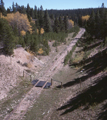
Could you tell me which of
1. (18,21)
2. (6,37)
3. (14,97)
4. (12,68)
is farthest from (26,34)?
(14,97)

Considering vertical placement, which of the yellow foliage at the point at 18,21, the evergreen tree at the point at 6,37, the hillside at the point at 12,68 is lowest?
the hillside at the point at 12,68

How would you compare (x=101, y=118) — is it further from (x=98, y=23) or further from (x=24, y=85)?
(x=98, y=23)

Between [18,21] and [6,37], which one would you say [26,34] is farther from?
[6,37]

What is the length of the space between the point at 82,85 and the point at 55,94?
8.65ft

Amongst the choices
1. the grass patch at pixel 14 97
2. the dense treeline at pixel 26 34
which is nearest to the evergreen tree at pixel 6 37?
the dense treeline at pixel 26 34

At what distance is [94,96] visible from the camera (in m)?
8.63

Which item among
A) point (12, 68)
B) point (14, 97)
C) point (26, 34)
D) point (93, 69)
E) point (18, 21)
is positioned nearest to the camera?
point (14, 97)

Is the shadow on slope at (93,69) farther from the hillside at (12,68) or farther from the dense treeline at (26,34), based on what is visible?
the dense treeline at (26,34)

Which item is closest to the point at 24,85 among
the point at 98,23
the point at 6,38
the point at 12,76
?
the point at 12,76

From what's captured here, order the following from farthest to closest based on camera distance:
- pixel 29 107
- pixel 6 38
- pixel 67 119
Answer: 1. pixel 6 38
2. pixel 29 107
3. pixel 67 119

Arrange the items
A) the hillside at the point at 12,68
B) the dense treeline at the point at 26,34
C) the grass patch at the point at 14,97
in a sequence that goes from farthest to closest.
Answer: the dense treeline at the point at 26,34 < the hillside at the point at 12,68 < the grass patch at the point at 14,97

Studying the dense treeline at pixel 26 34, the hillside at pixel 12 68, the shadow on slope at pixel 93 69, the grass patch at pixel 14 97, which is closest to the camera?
the grass patch at pixel 14 97

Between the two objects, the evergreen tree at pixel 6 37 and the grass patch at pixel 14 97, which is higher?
the evergreen tree at pixel 6 37

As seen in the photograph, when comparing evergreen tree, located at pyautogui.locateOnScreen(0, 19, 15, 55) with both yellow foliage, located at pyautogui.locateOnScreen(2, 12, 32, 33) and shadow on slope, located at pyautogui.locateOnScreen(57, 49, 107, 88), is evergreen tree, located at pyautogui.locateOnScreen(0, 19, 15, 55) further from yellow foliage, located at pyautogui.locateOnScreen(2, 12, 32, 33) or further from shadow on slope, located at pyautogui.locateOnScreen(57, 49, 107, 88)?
yellow foliage, located at pyautogui.locateOnScreen(2, 12, 32, 33)
